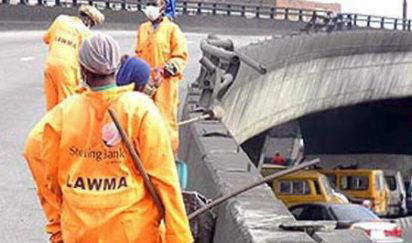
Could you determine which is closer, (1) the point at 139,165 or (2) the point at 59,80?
(1) the point at 139,165

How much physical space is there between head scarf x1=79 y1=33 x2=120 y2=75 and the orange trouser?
630cm

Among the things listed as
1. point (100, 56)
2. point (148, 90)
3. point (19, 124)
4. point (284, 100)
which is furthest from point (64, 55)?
point (284, 100)

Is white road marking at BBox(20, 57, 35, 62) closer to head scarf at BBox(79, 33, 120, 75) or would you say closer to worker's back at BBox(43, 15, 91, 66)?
worker's back at BBox(43, 15, 91, 66)

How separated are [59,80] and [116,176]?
22.2 feet

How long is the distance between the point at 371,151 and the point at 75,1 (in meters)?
16.5

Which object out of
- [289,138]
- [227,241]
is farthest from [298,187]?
[227,241]

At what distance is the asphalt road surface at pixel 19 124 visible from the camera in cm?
1133

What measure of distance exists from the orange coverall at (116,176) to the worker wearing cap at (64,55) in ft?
20.7

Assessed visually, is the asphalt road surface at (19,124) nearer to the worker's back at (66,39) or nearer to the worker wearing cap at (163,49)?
the worker's back at (66,39)

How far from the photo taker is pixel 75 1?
5256 centimetres

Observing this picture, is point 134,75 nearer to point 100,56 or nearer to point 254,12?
point 100,56

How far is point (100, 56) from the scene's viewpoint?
20.0 feet

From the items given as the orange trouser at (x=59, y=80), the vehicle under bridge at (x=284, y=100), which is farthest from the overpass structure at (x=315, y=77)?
the orange trouser at (x=59, y=80)

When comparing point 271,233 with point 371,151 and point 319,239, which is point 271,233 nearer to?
point 319,239
